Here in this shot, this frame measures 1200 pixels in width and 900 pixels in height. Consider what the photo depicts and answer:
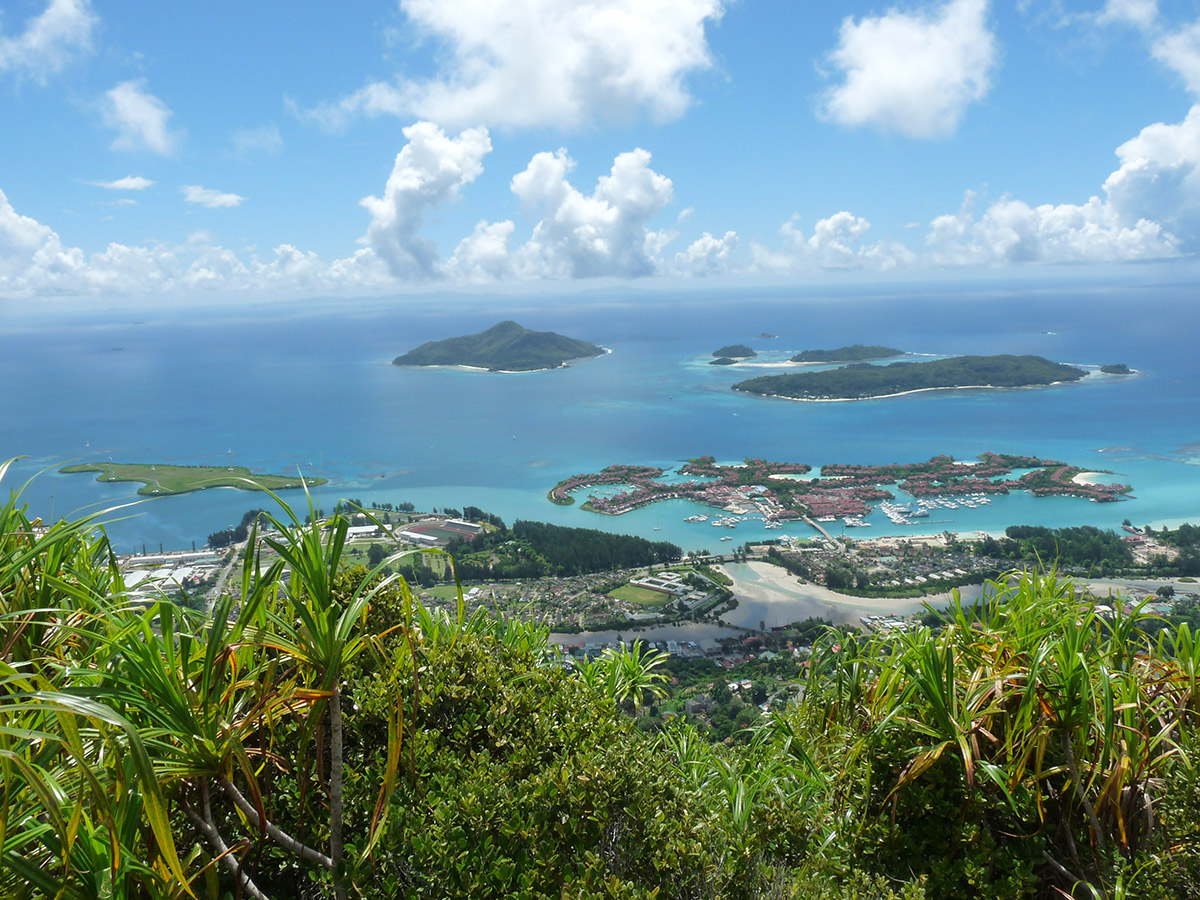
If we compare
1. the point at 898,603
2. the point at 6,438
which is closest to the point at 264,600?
the point at 898,603

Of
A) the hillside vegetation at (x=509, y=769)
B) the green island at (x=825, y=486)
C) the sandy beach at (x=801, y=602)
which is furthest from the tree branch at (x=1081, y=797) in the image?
the green island at (x=825, y=486)

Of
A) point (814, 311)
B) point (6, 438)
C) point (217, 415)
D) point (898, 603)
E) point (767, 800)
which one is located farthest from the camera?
point (814, 311)

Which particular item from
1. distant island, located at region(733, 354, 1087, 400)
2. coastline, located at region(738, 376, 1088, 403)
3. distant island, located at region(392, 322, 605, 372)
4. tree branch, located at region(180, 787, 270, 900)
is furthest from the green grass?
distant island, located at region(392, 322, 605, 372)

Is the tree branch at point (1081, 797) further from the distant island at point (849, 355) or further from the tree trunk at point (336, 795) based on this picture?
the distant island at point (849, 355)

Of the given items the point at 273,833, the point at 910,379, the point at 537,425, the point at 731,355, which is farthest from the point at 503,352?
the point at 273,833

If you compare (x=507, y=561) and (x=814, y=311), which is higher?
(x=814, y=311)

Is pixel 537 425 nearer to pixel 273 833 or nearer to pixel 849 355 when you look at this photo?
pixel 849 355

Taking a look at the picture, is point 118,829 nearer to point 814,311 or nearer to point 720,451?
point 720,451
